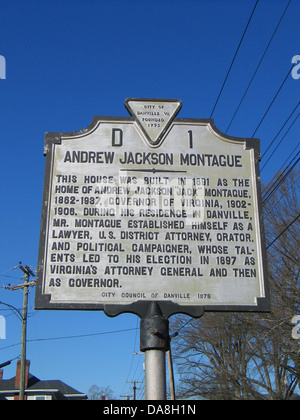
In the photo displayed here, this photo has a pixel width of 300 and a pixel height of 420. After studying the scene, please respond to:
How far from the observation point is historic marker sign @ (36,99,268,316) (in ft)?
16.3

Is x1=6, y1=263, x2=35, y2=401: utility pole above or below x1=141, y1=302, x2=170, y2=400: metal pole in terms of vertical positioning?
above

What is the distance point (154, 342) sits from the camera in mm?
A: 4840

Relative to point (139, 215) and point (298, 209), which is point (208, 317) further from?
point (139, 215)

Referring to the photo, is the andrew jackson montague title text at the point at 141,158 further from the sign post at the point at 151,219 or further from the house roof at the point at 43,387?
the house roof at the point at 43,387

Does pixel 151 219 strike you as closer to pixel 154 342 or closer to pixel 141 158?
pixel 141 158

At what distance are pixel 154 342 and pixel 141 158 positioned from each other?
81.0 inches

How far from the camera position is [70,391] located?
59.8 m

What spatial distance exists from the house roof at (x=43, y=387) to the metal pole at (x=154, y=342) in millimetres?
49284

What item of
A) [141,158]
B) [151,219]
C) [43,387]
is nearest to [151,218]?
[151,219]

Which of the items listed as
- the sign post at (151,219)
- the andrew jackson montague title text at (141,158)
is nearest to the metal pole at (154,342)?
Result: the sign post at (151,219)

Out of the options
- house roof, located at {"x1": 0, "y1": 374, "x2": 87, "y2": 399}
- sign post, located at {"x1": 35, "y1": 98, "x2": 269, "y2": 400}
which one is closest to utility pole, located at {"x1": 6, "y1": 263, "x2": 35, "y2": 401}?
sign post, located at {"x1": 35, "y1": 98, "x2": 269, "y2": 400}

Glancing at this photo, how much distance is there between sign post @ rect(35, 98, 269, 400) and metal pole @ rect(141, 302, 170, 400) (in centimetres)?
4

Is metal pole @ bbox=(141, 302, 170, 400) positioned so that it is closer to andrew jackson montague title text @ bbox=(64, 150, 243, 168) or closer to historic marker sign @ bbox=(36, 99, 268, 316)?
historic marker sign @ bbox=(36, 99, 268, 316)

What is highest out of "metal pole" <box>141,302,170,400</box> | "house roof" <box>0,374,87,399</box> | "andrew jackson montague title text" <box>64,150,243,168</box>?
"house roof" <box>0,374,87,399</box>
